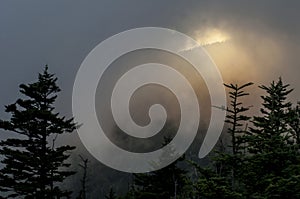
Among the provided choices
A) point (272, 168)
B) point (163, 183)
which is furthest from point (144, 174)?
point (272, 168)

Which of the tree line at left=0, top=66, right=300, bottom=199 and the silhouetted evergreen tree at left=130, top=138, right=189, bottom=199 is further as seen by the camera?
the silhouetted evergreen tree at left=130, top=138, right=189, bottom=199

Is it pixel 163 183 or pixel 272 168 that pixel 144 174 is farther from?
pixel 272 168

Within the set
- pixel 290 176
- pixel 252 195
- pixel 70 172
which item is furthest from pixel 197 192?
pixel 70 172

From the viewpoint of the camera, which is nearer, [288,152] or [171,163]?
[288,152]

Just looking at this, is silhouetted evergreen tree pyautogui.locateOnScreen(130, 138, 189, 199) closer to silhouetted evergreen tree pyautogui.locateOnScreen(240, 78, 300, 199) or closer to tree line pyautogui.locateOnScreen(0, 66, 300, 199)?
tree line pyautogui.locateOnScreen(0, 66, 300, 199)

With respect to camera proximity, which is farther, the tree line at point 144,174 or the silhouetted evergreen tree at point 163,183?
the silhouetted evergreen tree at point 163,183

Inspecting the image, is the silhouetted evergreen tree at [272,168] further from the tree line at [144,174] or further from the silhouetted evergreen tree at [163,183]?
the silhouetted evergreen tree at [163,183]

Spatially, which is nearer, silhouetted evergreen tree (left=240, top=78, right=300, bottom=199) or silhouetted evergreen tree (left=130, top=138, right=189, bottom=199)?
silhouetted evergreen tree (left=240, top=78, right=300, bottom=199)

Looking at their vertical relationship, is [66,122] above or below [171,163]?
above

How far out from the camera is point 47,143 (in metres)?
29.9

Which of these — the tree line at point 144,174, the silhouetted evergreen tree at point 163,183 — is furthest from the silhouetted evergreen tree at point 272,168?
the silhouetted evergreen tree at point 163,183

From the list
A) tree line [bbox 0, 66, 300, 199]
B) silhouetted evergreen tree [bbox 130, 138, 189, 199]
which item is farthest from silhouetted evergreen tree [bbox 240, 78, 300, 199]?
silhouetted evergreen tree [bbox 130, 138, 189, 199]

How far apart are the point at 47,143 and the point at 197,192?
15173mm

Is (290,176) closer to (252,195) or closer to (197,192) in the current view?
(252,195)
